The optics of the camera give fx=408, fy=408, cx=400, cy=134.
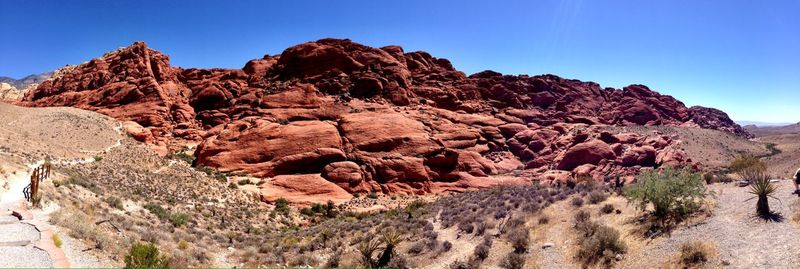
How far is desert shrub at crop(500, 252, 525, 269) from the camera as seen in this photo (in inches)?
500

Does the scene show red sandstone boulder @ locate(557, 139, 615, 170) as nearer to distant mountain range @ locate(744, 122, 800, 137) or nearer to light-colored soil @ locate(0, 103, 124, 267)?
light-colored soil @ locate(0, 103, 124, 267)

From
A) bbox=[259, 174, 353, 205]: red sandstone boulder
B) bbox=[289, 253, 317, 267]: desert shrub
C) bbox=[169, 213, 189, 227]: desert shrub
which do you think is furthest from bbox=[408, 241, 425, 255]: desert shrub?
bbox=[259, 174, 353, 205]: red sandstone boulder

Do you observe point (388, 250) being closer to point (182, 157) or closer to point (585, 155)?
point (182, 157)

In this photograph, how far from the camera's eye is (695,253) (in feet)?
33.3

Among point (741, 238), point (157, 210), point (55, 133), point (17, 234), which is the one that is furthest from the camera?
point (55, 133)

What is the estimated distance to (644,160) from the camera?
4450 centimetres

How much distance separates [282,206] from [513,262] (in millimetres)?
19403

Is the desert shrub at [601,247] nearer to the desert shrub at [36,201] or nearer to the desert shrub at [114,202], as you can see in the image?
the desert shrub at [36,201]

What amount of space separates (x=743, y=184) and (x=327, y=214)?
22.1m

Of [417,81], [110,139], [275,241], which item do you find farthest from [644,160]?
[110,139]

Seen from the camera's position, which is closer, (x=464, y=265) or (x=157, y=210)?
(x=464, y=265)

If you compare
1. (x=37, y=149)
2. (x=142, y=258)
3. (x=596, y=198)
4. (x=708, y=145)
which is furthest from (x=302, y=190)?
(x=708, y=145)

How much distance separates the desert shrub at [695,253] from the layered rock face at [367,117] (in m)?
24.6

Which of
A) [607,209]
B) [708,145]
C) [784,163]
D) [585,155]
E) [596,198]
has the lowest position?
[784,163]
